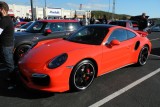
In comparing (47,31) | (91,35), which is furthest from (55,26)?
(91,35)

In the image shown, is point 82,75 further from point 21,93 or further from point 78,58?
point 21,93

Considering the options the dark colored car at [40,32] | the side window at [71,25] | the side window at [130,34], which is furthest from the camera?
the side window at [71,25]

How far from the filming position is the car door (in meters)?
5.19

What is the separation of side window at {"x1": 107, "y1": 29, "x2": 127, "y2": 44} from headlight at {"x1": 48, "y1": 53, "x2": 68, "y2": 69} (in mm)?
1350

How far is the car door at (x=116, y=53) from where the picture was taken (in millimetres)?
5191

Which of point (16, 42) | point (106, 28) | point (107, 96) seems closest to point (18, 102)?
point (107, 96)

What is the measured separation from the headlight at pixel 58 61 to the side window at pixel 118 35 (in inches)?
53.2

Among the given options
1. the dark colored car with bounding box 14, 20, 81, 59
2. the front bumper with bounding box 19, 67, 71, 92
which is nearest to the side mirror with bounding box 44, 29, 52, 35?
the dark colored car with bounding box 14, 20, 81, 59

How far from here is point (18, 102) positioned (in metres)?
4.12

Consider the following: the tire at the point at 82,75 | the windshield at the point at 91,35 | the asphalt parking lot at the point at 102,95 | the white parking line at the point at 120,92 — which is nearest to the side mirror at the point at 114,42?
the windshield at the point at 91,35

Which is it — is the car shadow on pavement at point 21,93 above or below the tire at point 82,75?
below

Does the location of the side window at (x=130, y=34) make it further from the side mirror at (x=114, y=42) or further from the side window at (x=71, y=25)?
the side window at (x=71, y=25)

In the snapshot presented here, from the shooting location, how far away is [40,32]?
8312 millimetres

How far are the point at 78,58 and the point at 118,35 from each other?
171 centimetres
